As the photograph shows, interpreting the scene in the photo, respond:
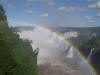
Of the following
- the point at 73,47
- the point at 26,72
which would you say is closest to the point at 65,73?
the point at 26,72

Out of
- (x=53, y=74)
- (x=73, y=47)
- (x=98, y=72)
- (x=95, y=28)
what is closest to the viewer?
(x=53, y=74)

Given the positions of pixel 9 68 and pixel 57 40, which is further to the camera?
pixel 57 40

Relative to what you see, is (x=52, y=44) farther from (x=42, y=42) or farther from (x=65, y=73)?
(x=65, y=73)

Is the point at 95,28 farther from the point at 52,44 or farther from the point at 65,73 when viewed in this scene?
the point at 65,73

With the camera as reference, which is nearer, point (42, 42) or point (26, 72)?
point (26, 72)

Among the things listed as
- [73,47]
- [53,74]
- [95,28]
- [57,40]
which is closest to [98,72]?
A: [53,74]

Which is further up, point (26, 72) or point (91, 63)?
point (26, 72)

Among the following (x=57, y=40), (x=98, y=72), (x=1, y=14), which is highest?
(x=1, y=14)

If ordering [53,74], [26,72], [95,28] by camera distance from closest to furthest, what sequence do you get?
[26,72] → [53,74] → [95,28]

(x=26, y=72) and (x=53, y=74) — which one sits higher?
(x=26, y=72)
